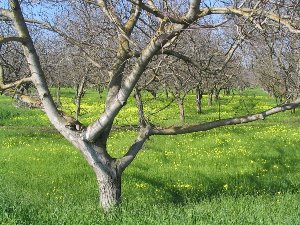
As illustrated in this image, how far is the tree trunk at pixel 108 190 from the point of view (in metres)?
6.99

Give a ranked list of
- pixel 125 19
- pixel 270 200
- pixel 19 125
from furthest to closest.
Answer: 1. pixel 19 125
2. pixel 270 200
3. pixel 125 19

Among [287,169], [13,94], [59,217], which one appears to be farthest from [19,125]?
[59,217]

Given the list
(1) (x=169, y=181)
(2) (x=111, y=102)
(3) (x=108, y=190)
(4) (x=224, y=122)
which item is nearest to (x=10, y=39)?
(2) (x=111, y=102)

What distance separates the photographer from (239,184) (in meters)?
11.0

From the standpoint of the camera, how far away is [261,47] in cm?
717

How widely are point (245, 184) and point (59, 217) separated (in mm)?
5885

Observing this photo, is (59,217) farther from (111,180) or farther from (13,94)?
(13,94)

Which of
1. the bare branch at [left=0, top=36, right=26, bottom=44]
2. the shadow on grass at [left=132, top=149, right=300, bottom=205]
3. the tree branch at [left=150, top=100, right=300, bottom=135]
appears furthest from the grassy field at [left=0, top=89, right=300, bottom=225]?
the bare branch at [left=0, top=36, right=26, bottom=44]

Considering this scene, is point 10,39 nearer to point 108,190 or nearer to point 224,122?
point 108,190

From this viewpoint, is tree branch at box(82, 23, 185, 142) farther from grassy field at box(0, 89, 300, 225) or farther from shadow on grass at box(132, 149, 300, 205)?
shadow on grass at box(132, 149, 300, 205)

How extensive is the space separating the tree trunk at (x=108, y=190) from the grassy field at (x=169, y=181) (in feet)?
0.73

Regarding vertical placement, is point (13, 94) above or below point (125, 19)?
below

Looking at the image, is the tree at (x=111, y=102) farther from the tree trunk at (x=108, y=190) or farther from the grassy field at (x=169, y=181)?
the grassy field at (x=169, y=181)

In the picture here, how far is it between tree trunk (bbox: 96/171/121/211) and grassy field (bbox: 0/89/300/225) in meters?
0.22
